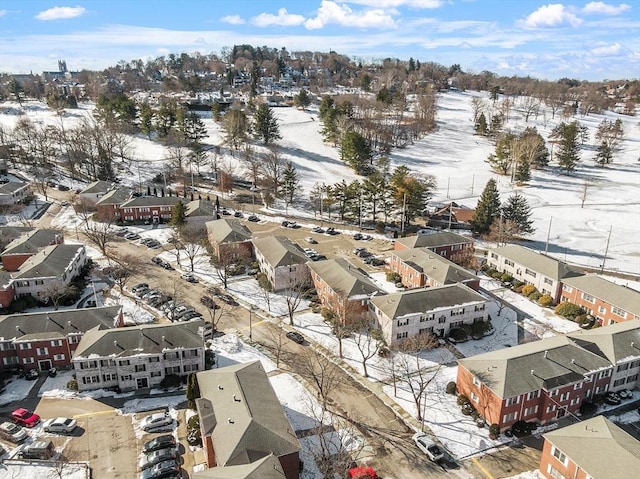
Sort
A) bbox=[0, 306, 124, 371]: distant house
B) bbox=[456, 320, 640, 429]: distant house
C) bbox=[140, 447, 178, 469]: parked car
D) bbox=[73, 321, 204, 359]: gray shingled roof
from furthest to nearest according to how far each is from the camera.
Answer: bbox=[0, 306, 124, 371]: distant house, bbox=[73, 321, 204, 359]: gray shingled roof, bbox=[456, 320, 640, 429]: distant house, bbox=[140, 447, 178, 469]: parked car

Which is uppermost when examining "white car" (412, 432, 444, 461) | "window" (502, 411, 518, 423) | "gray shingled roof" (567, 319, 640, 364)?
"gray shingled roof" (567, 319, 640, 364)

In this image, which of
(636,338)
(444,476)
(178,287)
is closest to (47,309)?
(178,287)

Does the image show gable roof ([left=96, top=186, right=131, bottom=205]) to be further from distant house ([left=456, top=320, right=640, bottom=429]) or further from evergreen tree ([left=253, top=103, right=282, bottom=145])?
distant house ([left=456, top=320, right=640, bottom=429])

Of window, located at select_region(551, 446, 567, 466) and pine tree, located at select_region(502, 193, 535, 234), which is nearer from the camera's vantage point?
window, located at select_region(551, 446, 567, 466)

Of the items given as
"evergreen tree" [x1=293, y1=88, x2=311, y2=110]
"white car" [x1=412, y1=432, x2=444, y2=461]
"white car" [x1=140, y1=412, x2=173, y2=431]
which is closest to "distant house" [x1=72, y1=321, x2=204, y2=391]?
"white car" [x1=140, y1=412, x2=173, y2=431]

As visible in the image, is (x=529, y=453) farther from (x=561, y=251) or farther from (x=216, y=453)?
(x=561, y=251)
